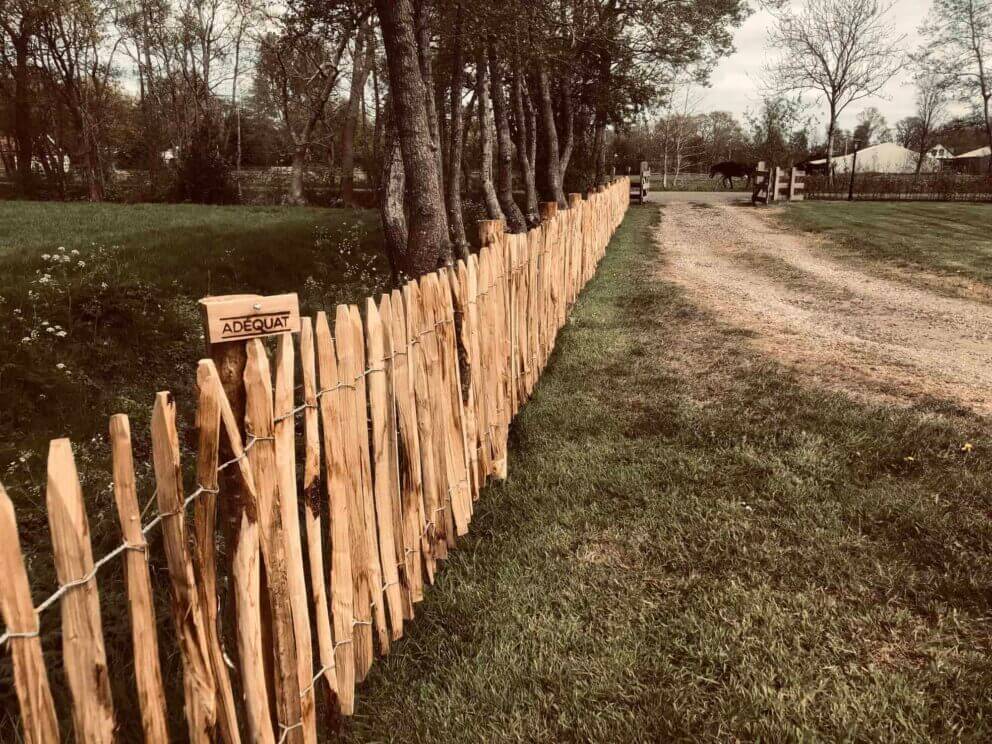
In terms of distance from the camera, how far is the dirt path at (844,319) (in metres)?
5.60

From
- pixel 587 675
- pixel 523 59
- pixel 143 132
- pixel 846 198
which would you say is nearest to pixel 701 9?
pixel 523 59

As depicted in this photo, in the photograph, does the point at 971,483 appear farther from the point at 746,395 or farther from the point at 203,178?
the point at 203,178

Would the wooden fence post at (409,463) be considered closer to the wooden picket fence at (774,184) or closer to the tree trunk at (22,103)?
the wooden picket fence at (774,184)

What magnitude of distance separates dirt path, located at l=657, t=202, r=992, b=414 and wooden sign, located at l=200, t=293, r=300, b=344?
4756mm

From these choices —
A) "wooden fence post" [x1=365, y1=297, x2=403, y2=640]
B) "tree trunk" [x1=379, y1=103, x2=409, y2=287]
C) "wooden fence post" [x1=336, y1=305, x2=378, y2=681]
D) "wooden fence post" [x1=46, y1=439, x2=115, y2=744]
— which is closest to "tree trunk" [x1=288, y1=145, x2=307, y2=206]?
"tree trunk" [x1=379, y1=103, x2=409, y2=287]

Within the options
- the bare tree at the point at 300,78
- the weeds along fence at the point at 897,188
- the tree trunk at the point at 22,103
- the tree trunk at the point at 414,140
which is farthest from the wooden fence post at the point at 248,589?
the tree trunk at the point at 22,103

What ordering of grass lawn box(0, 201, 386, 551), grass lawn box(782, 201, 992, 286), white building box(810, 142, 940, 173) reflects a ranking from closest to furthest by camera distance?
grass lawn box(0, 201, 386, 551)
grass lawn box(782, 201, 992, 286)
white building box(810, 142, 940, 173)

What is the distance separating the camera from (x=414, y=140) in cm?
743

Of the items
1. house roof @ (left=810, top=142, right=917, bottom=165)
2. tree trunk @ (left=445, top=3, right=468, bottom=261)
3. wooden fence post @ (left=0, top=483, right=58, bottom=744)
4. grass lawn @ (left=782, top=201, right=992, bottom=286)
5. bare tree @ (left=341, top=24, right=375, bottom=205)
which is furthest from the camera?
house roof @ (left=810, top=142, right=917, bottom=165)

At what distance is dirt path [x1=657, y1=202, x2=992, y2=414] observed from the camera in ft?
18.4

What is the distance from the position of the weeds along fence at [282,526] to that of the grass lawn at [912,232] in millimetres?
10536

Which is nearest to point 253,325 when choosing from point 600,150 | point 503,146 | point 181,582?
point 181,582

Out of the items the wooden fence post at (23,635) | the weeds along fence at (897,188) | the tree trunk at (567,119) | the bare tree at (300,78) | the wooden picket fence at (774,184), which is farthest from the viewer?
the weeds along fence at (897,188)

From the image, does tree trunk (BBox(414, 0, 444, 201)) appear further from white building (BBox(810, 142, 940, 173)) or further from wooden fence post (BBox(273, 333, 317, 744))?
white building (BBox(810, 142, 940, 173))
